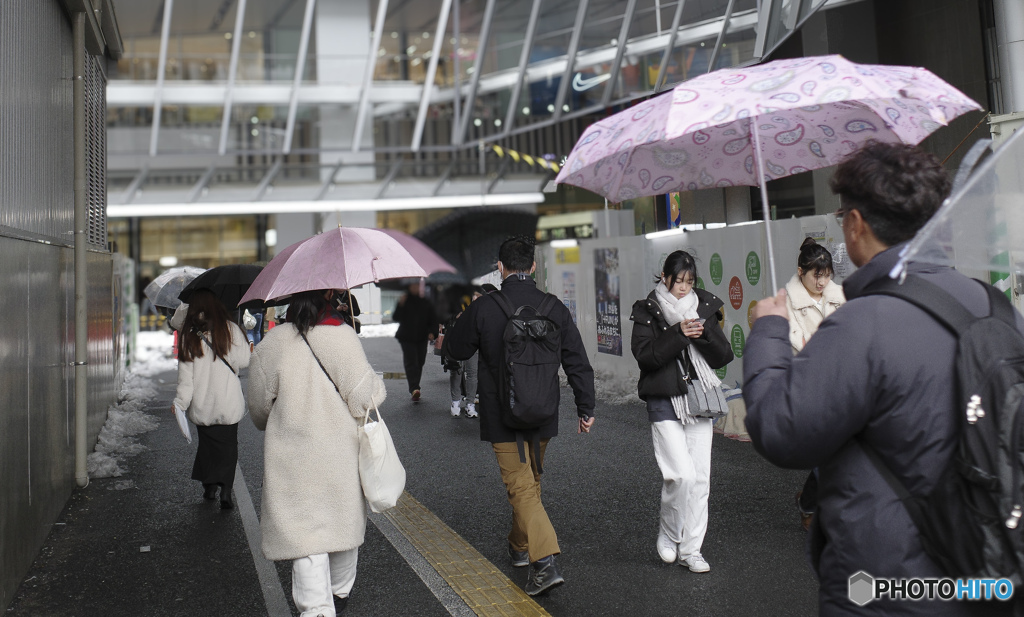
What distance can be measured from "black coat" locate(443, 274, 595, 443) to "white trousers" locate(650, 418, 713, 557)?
0.47 metres

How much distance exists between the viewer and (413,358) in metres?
12.4

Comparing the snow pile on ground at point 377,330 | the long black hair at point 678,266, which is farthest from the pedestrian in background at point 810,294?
the snow pile on ground at point 377,330

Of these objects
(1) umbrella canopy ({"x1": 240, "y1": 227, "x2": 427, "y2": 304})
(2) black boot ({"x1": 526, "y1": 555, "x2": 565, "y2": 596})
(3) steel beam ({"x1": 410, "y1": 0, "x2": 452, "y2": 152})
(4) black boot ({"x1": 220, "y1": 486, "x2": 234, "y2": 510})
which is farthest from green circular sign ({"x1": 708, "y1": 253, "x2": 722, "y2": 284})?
(3) steel beam ({"x1": 410, "y1": 0, "x2": 452, "y2": 152})

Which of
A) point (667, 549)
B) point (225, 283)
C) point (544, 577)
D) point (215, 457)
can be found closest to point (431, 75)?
point (225, 283)

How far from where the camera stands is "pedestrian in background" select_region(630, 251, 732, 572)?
16.2ft

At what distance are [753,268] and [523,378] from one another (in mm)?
5817

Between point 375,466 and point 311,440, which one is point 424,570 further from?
point 311,440

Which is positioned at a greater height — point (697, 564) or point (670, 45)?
point (670, 45)

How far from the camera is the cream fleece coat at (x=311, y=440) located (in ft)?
13.2

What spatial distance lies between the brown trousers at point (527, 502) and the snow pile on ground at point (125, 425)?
4206 mm

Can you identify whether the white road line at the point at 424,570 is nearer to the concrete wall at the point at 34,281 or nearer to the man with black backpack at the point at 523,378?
the man with black backpack at the point at 523,378

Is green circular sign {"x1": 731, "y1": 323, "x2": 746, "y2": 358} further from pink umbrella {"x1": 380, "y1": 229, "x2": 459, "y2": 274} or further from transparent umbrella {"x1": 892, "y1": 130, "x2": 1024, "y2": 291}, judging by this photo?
transparent umbrella {"x1": 892, "y1": 130, "x2": 1024, "y2": 291}

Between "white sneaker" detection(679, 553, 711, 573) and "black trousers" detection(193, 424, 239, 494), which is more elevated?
"black trousers" detection(193, 424, 239, 494)

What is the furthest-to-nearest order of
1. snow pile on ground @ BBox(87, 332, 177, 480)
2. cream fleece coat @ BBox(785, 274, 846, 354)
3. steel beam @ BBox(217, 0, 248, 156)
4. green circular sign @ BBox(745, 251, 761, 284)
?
1. steel beam @ BBox(217, 0, 248, 156)
2. green circular sign @ BBox(745, 251, 761, 284)
3. snow pile on ground @ BBox(87, 332, 177, 480)
4. cream fleece coat @ BBox(785, 274, 846, 354)
